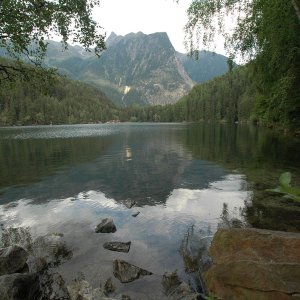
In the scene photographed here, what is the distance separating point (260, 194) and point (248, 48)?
40.3 ft

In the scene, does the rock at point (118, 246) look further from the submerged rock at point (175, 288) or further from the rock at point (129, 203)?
the rock at point (129, 203)

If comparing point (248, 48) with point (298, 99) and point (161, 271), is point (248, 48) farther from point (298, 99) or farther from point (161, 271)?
point (161, 271)

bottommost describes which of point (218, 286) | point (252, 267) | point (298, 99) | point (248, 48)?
point (218, 286)

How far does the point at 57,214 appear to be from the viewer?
19.1m

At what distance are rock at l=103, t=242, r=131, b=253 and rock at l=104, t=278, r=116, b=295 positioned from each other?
255 centimetres

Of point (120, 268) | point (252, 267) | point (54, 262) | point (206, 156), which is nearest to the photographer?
point (252, 267)

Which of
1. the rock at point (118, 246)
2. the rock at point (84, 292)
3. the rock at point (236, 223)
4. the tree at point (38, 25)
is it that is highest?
the tree at point (38, 25)

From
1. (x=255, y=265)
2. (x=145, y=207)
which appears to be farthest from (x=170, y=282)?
(x=145, y=207)

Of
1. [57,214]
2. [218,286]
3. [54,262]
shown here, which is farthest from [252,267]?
[57,214]

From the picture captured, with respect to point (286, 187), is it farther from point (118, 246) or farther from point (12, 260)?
point (118, 246)

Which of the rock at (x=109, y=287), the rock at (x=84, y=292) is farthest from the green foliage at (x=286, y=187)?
the rock at (x=109, y=287)

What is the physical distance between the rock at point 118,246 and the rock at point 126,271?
5.36 feet

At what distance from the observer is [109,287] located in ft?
35.4

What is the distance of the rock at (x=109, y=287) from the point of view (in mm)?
10589
